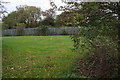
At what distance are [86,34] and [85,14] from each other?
0.46m

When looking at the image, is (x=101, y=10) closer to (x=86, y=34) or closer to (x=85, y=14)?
(x=85, y=14)

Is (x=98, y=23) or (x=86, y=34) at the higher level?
(x=98, y=23)

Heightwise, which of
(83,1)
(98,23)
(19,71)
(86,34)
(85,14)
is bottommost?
(19,71)

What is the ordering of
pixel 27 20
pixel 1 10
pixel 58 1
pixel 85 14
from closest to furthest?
pixel 85 14
pixel 58 1
pixel 1 10
pixel 27 20

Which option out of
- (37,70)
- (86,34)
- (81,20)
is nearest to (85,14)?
(81,20)

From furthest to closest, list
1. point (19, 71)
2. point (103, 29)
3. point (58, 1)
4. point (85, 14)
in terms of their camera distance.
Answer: point (19, 71) → point (58, 1) → point (85, 14) → point (103, 29)

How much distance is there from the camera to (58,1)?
3154 mm

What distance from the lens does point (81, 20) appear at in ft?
9.93

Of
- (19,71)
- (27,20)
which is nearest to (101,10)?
(19,71)

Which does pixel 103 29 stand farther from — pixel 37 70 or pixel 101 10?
pixel 37 70

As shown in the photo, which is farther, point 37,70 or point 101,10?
point 37,70

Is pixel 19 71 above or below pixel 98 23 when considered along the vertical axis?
below

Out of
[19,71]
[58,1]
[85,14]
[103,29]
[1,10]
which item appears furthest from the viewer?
[1,10]

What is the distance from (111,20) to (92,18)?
39cm
